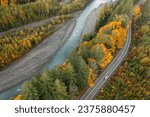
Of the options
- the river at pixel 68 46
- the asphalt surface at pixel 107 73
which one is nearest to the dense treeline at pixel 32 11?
the river at pixel 68 46

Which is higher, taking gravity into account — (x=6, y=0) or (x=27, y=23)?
(x=6, y=0)

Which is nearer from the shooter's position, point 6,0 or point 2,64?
point 2,64

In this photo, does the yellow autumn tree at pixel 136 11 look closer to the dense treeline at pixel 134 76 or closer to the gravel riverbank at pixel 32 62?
the dense treeline at pixel 134 76

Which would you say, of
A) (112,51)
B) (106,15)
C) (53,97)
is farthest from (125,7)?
(53,97)

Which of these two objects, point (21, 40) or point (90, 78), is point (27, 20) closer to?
point (21, 40)

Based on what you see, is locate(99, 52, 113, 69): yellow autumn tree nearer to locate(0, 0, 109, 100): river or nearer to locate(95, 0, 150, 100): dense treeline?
locate(95, 0, 150, 100): dense treeline

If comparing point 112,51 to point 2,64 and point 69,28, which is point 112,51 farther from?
point 2,64
